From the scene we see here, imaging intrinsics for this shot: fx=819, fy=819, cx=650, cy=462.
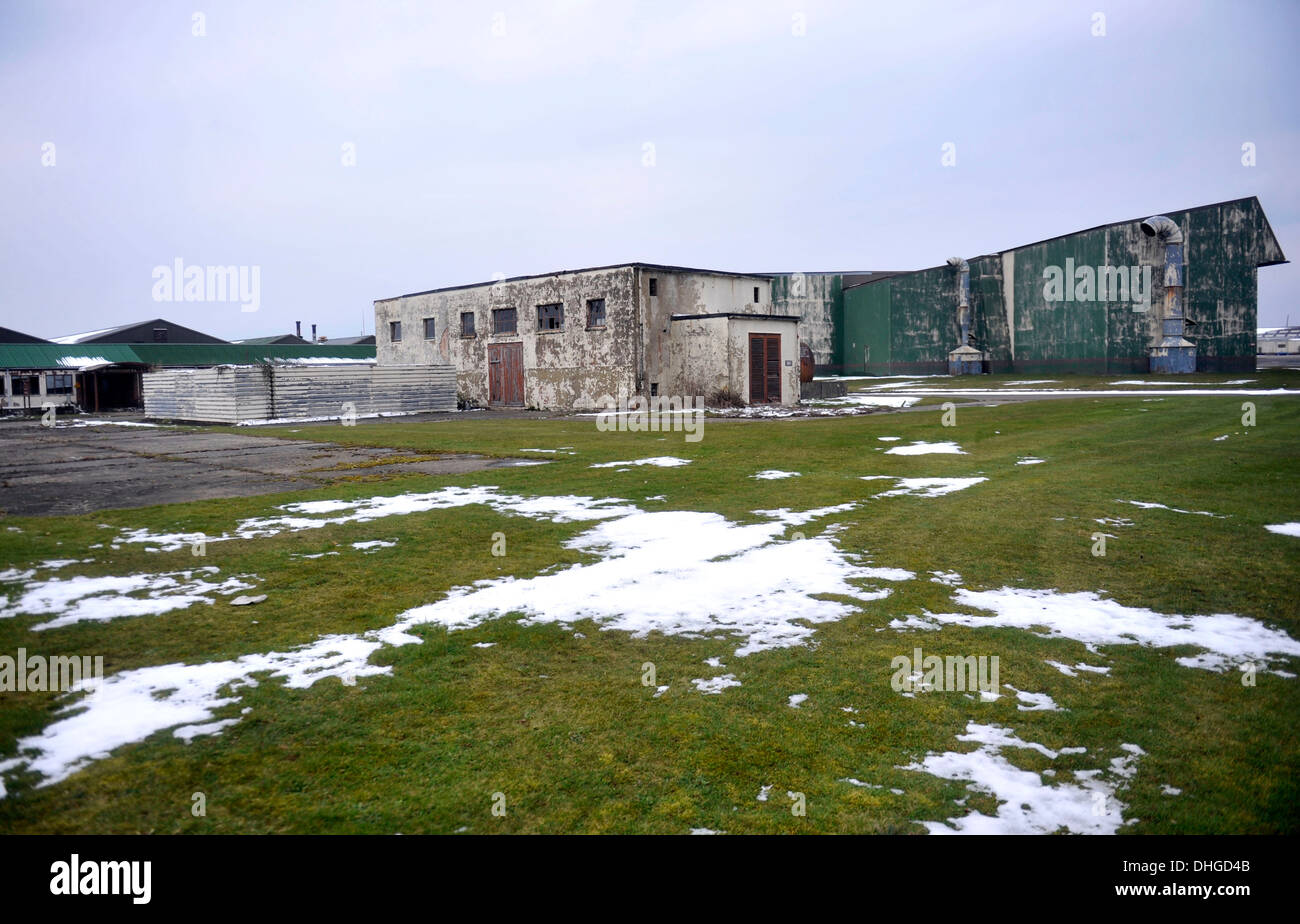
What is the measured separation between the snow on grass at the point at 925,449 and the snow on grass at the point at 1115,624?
9.23 m

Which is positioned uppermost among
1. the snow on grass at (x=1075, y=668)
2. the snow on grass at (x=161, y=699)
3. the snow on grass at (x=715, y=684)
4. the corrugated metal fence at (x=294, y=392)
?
the corrugated metal fence at (x=294, y=392)

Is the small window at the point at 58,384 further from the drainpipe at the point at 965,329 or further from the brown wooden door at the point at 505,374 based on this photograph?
the drainpipe at the point at 965,329

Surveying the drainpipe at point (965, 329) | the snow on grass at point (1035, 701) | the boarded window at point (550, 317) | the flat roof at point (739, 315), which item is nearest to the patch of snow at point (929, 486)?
the snow on grass at point (1035, 701)

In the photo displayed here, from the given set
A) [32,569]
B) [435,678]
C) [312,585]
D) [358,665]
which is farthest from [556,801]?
[32,569]

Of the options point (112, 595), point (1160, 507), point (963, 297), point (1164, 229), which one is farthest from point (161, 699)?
point (963, 297)

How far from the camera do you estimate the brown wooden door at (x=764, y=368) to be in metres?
30.7

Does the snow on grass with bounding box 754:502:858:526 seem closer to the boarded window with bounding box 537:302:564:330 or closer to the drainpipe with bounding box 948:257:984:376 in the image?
the boarded window with bounding box 537:302:564:330

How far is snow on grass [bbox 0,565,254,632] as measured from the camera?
19.4 feet

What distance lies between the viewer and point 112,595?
6383mm

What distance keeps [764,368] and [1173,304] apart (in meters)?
22.3

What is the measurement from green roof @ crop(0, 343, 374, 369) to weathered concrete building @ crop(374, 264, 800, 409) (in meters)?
19.3

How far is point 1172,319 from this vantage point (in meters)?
39.0
